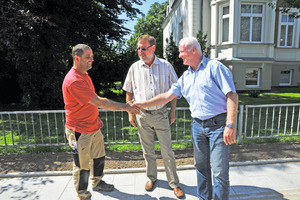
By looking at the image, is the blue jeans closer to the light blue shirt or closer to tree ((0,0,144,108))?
the light blue shirt

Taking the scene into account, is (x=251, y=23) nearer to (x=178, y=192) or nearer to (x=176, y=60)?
(x=176, y=60)

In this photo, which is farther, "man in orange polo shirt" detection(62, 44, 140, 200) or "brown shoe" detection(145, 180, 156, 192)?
"brown shoe" detection(145, 180, 156, 192)

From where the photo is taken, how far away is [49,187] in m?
3.28

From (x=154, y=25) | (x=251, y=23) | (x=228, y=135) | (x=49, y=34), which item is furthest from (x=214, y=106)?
(x=154, y=25)

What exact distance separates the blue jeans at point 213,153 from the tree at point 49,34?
7.08 m

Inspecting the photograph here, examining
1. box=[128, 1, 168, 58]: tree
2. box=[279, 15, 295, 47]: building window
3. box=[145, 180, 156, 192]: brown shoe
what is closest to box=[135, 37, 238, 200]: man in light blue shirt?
box=[145, 180, 156, 192]: brown shoe

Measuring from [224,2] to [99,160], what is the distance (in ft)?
46.8

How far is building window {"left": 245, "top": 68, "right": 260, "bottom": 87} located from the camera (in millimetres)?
14219

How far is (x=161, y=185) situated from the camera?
3266 mm

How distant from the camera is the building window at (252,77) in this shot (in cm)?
1422

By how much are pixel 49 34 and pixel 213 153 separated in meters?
8.10

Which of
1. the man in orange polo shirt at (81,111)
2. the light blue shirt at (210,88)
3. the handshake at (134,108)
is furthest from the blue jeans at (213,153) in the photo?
the man in orange polo shirt at (81,111)

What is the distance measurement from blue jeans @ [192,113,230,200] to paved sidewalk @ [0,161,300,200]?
0.61 metres

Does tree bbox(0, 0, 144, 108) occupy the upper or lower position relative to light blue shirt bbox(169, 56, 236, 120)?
upper
